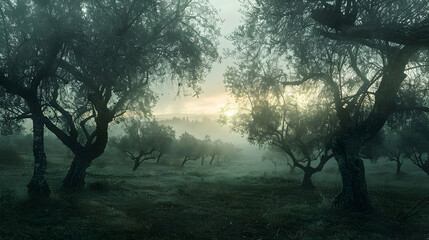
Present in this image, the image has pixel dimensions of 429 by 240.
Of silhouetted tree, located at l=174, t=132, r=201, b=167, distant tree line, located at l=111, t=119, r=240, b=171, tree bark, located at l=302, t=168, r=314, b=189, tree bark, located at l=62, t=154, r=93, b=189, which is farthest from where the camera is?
silhouetted tree, located at l=174, t=132, r=201, b=167

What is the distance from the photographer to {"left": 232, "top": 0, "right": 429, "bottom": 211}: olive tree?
8555 mm

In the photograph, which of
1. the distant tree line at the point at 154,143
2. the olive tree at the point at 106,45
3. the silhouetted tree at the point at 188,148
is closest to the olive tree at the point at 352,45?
the olive tree at the point at 106,45

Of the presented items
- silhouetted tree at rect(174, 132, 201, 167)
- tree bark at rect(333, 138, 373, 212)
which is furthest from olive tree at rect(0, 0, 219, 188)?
silhouetted tree at rect(174, 132, 201, 167)

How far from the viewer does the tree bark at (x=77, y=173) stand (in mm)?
18906

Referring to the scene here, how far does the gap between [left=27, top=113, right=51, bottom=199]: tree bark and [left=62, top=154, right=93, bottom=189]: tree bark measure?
4.20 metres

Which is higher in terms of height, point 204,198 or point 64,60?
point 64,60

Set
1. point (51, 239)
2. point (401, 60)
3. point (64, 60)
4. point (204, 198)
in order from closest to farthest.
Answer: point (51, 239) < point (401, 60) < point (64, 60) < point (204, 198)

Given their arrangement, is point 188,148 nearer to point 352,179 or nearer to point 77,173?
point 77,173

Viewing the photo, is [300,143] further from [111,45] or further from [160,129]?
[160,129]

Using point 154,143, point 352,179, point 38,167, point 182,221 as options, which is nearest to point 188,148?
point 154,143

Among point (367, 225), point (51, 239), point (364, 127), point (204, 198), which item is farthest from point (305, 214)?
point (51, 239)

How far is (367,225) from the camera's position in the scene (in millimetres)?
11477

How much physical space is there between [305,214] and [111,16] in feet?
43.7

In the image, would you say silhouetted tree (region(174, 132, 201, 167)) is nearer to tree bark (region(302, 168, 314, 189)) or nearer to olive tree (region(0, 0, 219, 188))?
tree bark (region(302, 168, 314, 189))
